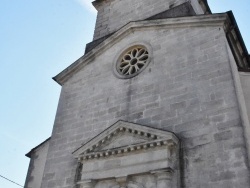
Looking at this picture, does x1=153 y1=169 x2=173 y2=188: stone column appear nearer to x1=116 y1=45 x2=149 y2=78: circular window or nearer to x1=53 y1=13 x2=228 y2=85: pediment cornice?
x1=116 y1=45 x2=149 y2=78: circular window

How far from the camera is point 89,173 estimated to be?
9242 millimetres

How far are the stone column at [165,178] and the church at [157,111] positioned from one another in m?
0.02

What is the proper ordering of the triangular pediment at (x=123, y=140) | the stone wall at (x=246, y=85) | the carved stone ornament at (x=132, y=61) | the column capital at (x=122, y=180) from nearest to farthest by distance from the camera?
the triangular pediment at (x=123, y=140)
the column capital at (x=122, y=180)
the stone wall at (x=246, y=85)
the carved stone ornament at (x=132, y=61)

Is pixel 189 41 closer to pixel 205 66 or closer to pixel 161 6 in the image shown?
pixel 205 66

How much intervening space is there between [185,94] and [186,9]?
376cm

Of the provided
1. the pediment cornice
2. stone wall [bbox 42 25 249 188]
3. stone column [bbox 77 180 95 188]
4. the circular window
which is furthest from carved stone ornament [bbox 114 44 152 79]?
stone column [bbox 77 180 95 188]

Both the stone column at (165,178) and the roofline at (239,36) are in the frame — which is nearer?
the stone column at (165,178)

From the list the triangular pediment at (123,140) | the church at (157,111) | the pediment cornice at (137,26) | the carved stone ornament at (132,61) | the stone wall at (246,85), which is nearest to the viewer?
the church at (157,111)

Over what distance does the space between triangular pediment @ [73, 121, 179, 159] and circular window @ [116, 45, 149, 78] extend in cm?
212

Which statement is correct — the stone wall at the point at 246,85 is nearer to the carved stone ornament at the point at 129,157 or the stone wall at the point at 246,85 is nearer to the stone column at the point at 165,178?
the carved stone ornament at the point at 129,157

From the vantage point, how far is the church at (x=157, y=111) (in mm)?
7949

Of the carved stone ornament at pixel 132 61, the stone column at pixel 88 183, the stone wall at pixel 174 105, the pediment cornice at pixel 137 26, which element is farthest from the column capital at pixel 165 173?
the pediment cornice at pixel 137 26

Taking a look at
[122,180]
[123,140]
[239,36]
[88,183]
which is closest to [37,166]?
[88,183]

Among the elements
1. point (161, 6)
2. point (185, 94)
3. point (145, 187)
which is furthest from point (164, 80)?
point (161, 6)
